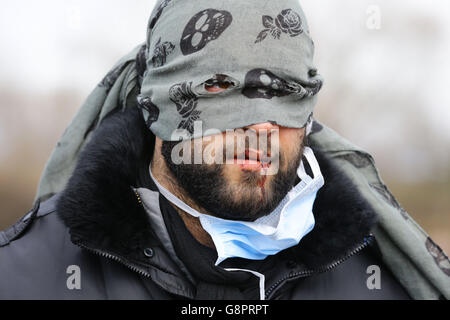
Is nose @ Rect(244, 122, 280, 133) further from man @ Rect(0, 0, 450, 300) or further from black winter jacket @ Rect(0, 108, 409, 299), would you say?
black winter jacket @ Rect(0, 108, 409, 299)

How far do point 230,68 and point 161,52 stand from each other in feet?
1.04

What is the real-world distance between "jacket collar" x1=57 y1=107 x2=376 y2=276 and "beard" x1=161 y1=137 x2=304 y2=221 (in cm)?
19

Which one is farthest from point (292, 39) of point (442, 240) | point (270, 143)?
point (442, 240)

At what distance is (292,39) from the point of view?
2.13 meters

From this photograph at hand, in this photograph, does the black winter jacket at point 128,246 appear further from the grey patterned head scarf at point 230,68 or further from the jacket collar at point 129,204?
the grey patterned head scarf at point 230,68

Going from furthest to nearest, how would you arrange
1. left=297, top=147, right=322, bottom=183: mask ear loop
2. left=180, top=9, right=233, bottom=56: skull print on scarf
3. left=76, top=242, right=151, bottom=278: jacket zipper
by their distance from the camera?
left=297, top=147, right=322, bottom=183: mask ear loop < left=180, top=9, right=233, bottom=56: skull print on scarf < left=76, top=242, right=151, bottom=278: jacket zipper

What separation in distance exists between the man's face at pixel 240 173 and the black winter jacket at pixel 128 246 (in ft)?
0.63

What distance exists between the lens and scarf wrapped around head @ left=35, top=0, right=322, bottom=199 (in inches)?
80.7

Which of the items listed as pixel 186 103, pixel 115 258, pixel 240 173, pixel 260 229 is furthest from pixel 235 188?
pixel 115 258

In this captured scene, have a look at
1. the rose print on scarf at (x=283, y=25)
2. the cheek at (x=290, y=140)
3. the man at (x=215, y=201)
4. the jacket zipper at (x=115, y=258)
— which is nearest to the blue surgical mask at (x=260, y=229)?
the man at (x=215, y=201)

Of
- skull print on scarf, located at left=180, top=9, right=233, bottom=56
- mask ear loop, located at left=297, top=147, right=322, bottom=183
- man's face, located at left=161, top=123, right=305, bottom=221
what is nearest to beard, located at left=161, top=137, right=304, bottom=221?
man's face, located at left=161, top=123, right=305, bottom=221

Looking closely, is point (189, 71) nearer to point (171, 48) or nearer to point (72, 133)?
point (171, 48)

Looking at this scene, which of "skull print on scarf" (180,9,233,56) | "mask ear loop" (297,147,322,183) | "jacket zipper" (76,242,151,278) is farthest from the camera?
"mask ear loop" (297,147,322,183)
